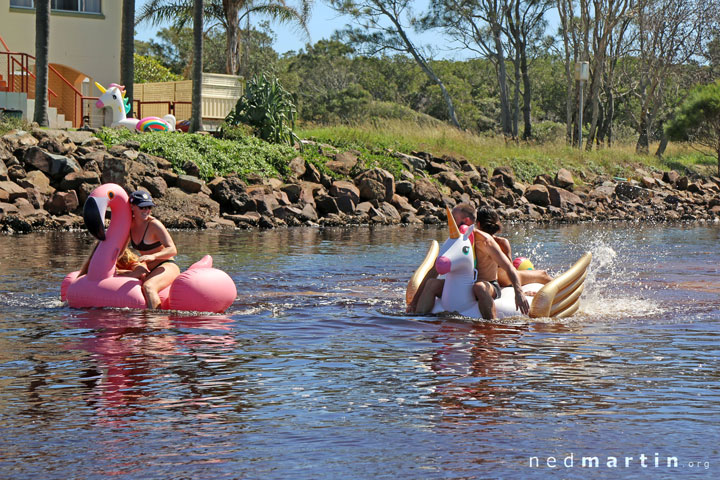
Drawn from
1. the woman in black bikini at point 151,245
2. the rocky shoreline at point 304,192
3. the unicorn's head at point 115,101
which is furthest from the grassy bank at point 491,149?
the woman in black bikini at point 151,245

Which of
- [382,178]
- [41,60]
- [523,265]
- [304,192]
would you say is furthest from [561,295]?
[41,60]

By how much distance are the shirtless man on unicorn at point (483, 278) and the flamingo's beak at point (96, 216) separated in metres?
3.38

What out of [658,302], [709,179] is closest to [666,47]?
[709,179]

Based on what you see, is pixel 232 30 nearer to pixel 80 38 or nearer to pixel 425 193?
pixel 80 38

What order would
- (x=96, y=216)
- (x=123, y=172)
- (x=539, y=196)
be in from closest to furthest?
(x=96, y=216) < (x=123, y=172) < (x=539, y=196)

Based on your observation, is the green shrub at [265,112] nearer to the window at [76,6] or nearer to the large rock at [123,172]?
the large rock at [123,172]

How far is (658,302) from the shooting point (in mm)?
12805

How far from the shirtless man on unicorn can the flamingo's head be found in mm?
3309

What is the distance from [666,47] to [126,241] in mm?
40189

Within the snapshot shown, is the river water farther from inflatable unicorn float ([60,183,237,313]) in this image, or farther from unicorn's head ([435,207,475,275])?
unicorn's head ([435,207,475,275])

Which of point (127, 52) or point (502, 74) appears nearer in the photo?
point (127, 52)

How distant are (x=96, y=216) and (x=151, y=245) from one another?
680 millimetres

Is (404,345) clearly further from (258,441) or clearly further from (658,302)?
(658,302)

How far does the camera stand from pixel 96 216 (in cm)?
1046
